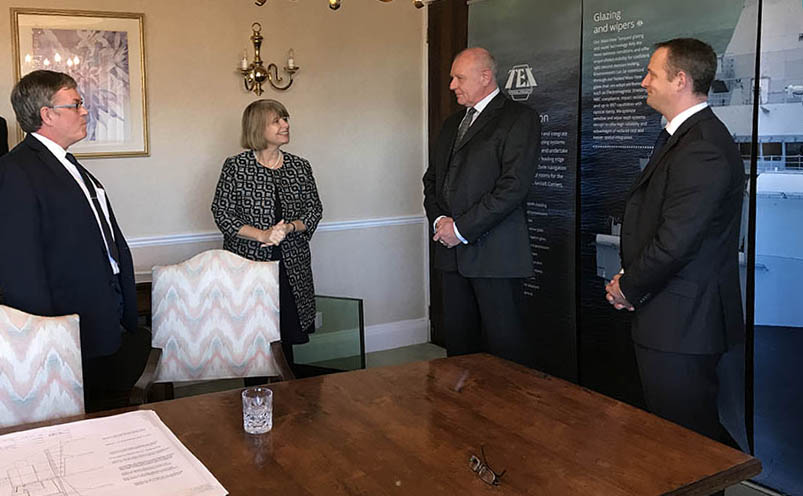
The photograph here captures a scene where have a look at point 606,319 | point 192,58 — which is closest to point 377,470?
point 606,319

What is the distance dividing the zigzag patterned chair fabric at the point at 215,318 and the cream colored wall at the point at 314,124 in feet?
5.31

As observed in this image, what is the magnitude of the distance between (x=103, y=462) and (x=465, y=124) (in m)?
2.23

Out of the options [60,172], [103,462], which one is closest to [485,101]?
[60,172]

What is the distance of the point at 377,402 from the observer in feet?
6.24

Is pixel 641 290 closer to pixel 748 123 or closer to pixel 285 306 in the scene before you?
pixel 748 123

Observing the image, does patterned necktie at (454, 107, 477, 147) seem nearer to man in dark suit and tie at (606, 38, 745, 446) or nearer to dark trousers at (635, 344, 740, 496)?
man in dark suit and tie at (606, 38, 745, 446)

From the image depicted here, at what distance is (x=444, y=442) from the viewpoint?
1.65 meters

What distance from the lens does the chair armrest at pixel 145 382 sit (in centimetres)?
231

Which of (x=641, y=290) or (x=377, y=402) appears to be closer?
(x=377, y=402)

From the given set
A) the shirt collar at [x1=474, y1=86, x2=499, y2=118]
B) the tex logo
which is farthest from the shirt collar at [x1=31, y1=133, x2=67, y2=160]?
the tex logo

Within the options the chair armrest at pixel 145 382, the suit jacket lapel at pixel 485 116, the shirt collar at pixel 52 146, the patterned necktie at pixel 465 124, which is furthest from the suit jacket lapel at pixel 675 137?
the shirt collar at pixel 52 146

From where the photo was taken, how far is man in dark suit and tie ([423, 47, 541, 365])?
3150 millimetres

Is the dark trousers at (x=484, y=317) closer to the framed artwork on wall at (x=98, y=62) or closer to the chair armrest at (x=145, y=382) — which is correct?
the chair armrest at (x=145, y=382)

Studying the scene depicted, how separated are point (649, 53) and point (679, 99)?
834mm
